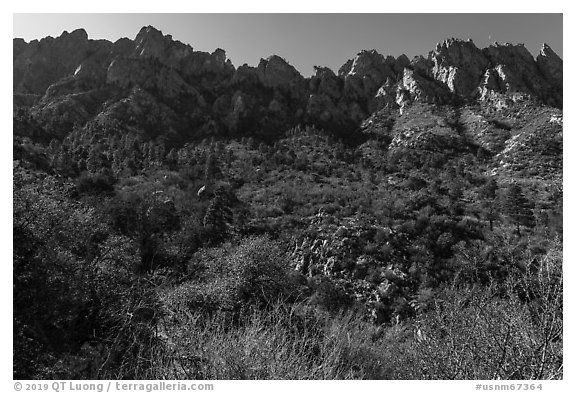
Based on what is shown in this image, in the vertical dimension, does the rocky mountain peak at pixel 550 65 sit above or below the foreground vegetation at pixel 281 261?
above

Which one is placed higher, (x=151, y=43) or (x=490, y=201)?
(x=151, y=43)

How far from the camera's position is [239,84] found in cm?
6506

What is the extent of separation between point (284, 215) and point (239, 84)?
4311cm

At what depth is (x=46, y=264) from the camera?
1065cm

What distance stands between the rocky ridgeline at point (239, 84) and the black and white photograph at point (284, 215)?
37 centimetres

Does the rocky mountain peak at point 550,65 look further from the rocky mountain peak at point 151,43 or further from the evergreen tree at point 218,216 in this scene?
the rocky mountain peak at point 151,43

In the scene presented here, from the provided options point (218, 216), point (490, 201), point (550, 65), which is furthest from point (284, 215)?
point (550, 65)

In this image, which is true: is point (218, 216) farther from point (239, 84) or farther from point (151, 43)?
point (151, 43)

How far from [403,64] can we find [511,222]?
5226cm

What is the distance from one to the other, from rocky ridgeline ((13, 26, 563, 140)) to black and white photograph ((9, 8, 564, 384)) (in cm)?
37

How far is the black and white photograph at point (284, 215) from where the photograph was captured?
8.49 m

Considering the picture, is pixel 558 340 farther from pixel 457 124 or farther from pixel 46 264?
pixel 457 124

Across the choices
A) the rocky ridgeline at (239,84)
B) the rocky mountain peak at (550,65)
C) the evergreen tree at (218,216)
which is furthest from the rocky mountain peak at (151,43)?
the rocky mountain peak at (550,65)
